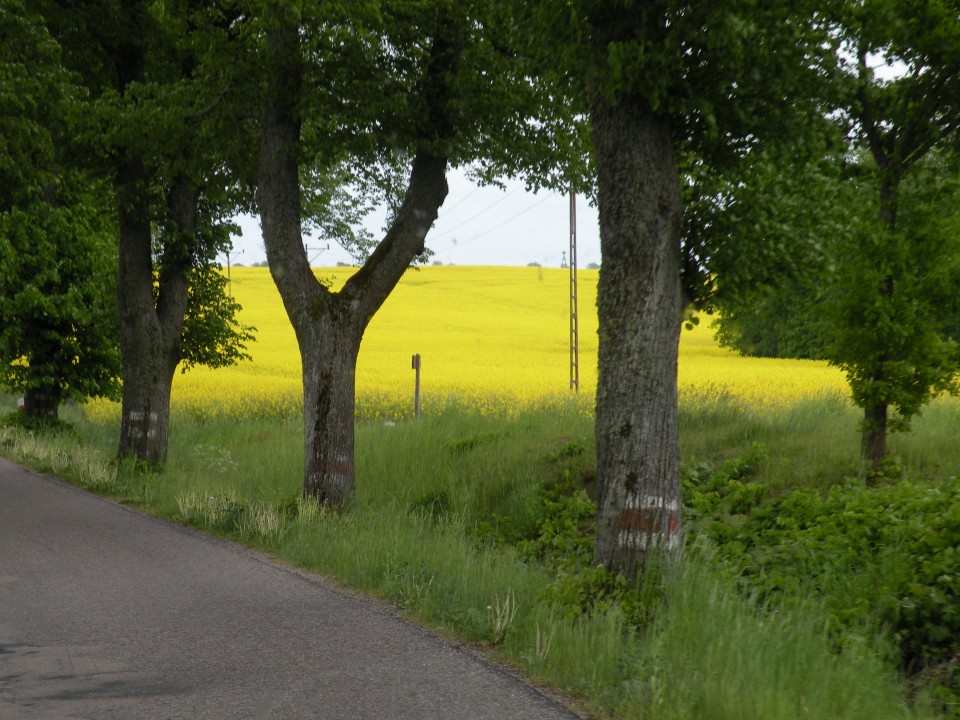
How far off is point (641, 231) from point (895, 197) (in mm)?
5004

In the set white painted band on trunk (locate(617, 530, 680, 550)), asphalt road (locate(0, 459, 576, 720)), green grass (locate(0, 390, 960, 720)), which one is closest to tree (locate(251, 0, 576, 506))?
green grass (locate(0, 390, 960, 720))

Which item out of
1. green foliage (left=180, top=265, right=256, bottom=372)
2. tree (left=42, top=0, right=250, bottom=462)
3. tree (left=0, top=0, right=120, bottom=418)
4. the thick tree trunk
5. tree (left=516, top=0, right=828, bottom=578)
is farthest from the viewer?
tree (left=0, top=0, right=120, bottom=418)

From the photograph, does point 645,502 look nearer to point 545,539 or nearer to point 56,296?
point 545,539

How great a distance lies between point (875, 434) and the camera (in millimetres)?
10789

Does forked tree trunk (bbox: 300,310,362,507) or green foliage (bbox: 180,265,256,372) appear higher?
green foliage (bbox: 180,265,256,372)

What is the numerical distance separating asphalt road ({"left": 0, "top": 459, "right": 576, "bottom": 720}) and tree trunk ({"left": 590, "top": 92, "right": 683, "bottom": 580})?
5.66ft

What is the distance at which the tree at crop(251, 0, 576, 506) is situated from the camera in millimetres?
11570

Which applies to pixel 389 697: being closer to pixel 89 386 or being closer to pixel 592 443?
pixel 592 443

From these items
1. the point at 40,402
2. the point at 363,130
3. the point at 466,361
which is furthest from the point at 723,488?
the point at 466,361

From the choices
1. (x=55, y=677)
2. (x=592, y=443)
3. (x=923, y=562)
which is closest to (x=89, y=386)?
(x=592, y=443)

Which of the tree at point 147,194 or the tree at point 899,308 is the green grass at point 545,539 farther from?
the tree at point 147,194

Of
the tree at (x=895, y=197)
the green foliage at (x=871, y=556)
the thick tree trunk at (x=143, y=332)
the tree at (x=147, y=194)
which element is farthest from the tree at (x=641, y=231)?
the thick tree trunk at (x=143, y=332)

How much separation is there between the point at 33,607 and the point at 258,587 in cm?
178

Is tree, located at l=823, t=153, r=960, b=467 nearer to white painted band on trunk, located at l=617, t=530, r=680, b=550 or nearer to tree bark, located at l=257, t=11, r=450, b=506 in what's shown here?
white painted band on trunk, located at l=617, t=530, r=680, b=550
